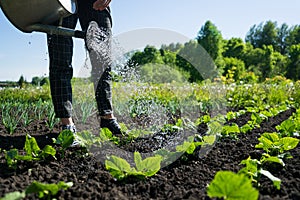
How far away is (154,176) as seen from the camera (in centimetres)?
144

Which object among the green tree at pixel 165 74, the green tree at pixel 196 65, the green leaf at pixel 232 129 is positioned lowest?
the green leaf at pixel 232 129

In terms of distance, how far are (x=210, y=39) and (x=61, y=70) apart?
2333 centimetres

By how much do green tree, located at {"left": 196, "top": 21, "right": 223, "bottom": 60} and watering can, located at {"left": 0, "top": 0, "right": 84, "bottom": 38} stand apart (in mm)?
22818

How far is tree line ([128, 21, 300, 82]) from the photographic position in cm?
1825

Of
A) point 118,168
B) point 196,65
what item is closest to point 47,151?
point 118,168

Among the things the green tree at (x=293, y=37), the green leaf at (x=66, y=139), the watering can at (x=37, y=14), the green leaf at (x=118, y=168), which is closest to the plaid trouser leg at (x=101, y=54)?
the watering can at (x=37, y=14)

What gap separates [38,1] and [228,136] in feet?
4.87

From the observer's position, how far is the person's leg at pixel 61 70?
2.10 m

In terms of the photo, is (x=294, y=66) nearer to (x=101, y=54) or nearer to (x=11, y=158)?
(x=101, y=54)

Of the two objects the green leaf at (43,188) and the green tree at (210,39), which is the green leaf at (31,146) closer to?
the green leaf at (43,188)

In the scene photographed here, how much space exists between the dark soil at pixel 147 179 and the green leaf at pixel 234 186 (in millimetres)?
260

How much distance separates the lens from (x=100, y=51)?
7.48 ft

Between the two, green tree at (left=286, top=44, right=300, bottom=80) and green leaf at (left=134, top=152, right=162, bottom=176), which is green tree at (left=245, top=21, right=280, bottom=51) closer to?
green tree at (left=286, top=44, right=300, bottom=80)

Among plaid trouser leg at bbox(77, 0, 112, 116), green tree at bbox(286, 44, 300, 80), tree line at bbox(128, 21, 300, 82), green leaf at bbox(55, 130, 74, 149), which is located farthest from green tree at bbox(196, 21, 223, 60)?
green leaf at bbox(55, 130, 74, 149)
